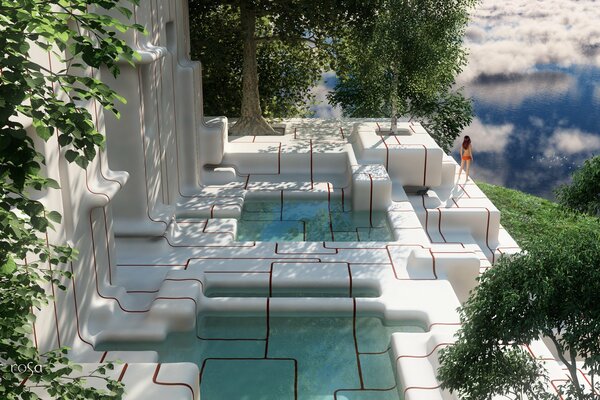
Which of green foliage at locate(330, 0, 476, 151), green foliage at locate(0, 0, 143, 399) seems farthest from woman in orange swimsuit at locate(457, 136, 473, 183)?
green foliage at locate(0, 0, 143, 399)

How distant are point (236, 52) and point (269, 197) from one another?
17.8 feet

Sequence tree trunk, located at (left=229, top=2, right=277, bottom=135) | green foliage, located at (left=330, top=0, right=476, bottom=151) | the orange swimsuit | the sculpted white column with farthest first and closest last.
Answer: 1. tree trunk, located at (left=229, top=2, right=277, bottom=135)
2. the orange swimsuit
3. green foliage, located at (left=330, top=0, right=476, bottom=151)
4. the sculpted white column

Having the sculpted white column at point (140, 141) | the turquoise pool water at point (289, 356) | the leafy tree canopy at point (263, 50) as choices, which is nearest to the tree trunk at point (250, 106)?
the leafy tree canopy at point (263, 50)

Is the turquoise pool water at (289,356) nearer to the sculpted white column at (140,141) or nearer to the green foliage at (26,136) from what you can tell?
the sculpted white column at (140,141)

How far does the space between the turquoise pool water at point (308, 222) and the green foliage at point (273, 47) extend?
4296 mm

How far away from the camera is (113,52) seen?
11.7 ft

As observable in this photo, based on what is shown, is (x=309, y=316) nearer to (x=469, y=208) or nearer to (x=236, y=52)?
(x=469, y=208)

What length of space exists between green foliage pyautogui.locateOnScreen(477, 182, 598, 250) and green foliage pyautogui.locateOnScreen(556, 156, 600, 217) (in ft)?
27.5

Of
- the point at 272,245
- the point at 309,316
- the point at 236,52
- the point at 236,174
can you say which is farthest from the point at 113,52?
the point at 236,52

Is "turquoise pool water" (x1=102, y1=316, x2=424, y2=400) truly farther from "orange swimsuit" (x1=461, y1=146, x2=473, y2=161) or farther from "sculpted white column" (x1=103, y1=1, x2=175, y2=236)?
"orange swimsuit" (x1=461, y1=146, x2=473, y2=161)

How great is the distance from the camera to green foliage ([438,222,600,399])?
14.0 ft

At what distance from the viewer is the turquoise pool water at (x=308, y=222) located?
34.4ft

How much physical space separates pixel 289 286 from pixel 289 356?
1.38 meters

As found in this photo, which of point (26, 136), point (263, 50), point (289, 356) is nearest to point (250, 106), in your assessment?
point (263, 50)
